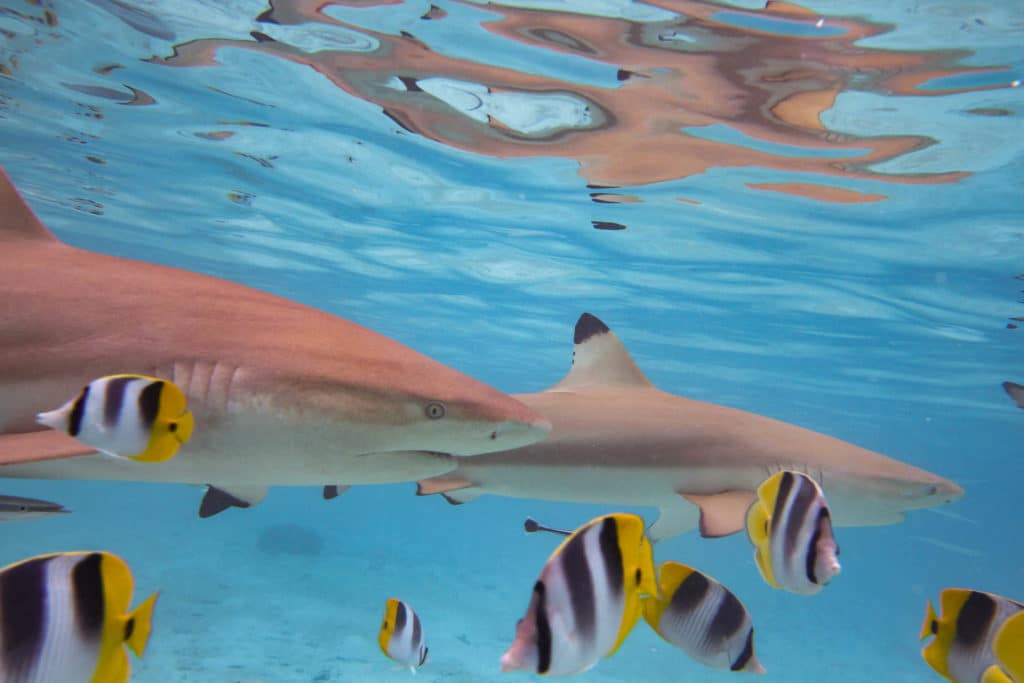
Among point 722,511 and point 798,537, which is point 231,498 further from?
Result: point 722,511

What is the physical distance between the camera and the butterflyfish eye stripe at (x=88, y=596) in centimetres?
142

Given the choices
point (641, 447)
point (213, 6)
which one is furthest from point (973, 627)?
point (213, 6)

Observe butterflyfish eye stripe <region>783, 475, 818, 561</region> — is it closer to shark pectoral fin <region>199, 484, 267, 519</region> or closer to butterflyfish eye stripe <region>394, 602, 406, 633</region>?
shark pectoral fin <region>199, 484, 267, 519</region>

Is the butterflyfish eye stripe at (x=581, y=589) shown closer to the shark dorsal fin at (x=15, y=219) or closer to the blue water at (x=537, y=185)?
the shark dorsal fin at (x=15, y=219)

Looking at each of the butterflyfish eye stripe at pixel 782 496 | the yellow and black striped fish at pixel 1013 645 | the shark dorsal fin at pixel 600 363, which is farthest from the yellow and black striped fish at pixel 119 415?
the shark dorsal fin at pixel 600 363

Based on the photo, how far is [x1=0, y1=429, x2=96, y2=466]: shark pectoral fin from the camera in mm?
1870

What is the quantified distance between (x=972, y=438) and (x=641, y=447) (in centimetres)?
3965

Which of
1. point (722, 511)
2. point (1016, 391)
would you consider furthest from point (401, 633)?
point (1016, 391)

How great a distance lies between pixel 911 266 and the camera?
13.9 meters

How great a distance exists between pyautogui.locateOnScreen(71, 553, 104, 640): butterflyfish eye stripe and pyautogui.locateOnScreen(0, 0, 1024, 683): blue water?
308 inches

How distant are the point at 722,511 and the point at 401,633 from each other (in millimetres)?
2244

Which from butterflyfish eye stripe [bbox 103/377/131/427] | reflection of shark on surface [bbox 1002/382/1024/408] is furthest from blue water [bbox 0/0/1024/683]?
butterflyfish eye stripe [bbox 103/377/131/427]

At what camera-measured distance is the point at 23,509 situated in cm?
260

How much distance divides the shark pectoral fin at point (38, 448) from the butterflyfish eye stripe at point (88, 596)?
0.54 m
